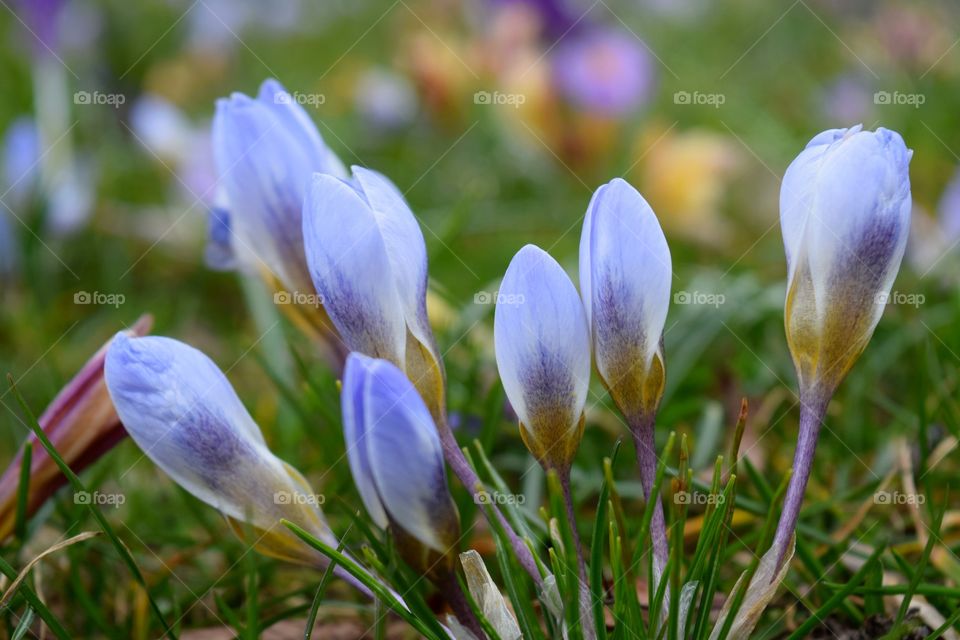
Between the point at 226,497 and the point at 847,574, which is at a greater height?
the point at 226,497

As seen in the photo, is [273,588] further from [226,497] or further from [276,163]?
[276,163]

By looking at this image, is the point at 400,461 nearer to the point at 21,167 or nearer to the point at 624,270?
the point at 624,270

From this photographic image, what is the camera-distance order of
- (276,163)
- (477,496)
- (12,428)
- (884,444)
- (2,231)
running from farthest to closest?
1. (2,231)
2. (12,428)
3. (884,444)
4. (276,163)
5. (477,496)

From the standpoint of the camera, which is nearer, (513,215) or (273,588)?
(273,588)

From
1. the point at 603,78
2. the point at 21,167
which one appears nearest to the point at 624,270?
the point at 21,167

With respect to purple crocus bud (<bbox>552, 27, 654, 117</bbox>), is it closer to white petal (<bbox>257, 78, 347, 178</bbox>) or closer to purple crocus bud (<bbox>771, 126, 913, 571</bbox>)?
white petal (<bbox>257, 78, 347, 178</bbox>)

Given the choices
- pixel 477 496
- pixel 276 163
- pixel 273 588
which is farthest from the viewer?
pixel 273 588

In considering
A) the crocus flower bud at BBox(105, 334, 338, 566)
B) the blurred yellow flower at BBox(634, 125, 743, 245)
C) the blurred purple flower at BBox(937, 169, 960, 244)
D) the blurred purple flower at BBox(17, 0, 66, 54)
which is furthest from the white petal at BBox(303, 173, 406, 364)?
the blurred purple flower at BBox(17, 0, 66, 54)

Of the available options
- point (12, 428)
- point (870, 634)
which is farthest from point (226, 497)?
point (12, 428)
